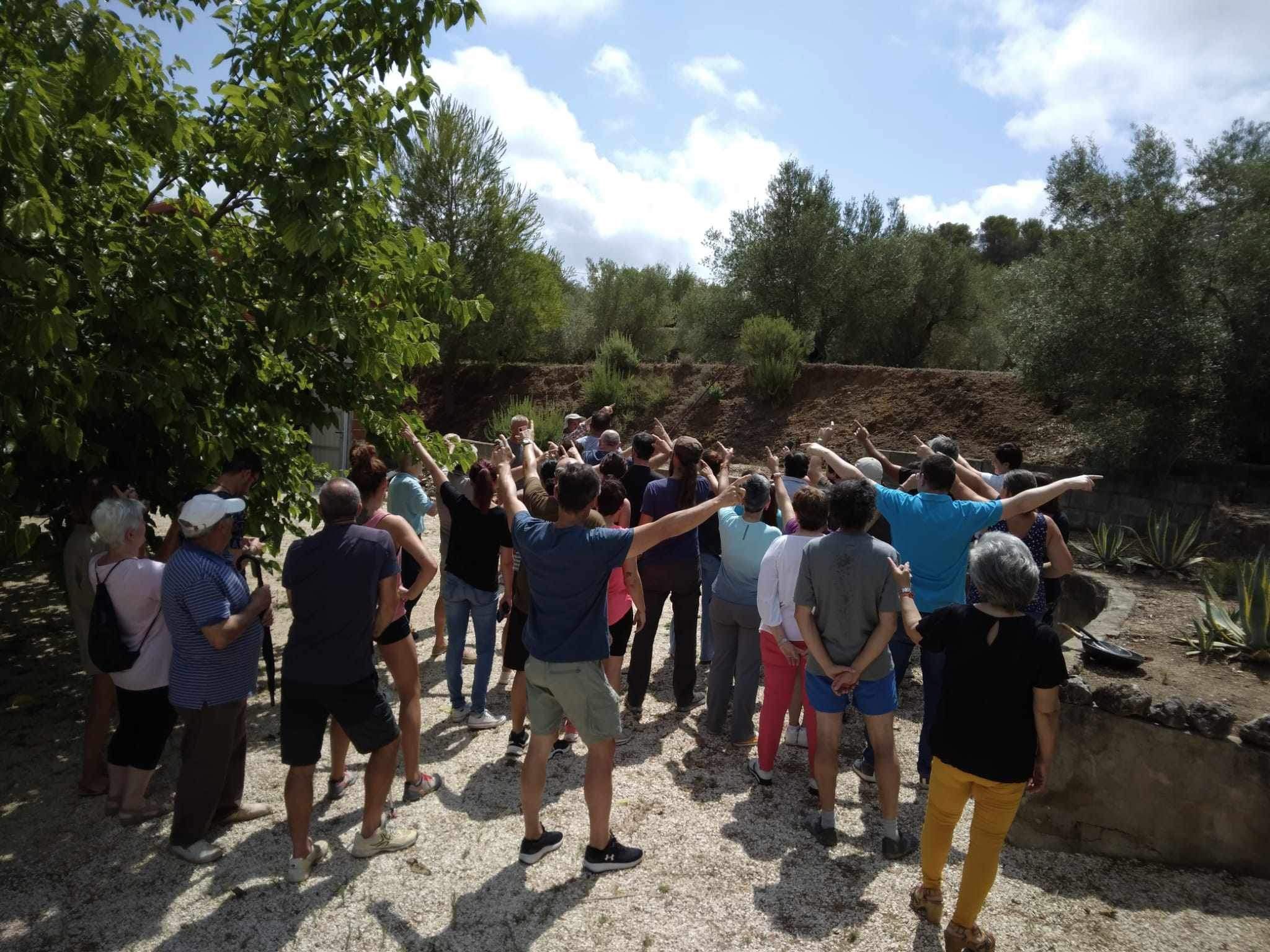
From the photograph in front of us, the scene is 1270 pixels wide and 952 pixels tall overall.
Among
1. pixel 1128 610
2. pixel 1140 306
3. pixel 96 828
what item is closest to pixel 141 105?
pixel 96 828

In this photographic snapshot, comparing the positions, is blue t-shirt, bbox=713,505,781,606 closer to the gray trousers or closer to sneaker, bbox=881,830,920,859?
the gray trousers

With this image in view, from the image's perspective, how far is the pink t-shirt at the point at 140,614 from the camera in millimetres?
3857

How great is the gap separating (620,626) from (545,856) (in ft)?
5.01

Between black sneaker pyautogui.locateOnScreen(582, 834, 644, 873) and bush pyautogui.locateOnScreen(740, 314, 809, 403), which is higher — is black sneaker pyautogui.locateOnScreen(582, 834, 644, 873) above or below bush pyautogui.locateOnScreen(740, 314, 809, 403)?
below

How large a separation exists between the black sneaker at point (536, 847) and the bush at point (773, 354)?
49.3ft

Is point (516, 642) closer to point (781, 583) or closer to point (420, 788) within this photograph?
point (420, 788)

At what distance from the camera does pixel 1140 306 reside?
34.9ft

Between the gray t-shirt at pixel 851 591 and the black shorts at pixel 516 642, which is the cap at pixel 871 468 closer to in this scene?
the gray t-shirt at pixel 851 591

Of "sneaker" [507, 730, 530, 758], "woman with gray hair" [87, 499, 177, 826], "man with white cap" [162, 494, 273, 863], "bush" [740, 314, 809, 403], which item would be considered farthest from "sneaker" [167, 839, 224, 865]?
"bush" [740, 314, 809, 403]

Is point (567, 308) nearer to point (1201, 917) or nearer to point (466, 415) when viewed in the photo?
point (466, 415)

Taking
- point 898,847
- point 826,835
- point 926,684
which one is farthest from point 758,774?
point 926,684

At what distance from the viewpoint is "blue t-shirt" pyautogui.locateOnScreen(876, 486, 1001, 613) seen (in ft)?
13.7

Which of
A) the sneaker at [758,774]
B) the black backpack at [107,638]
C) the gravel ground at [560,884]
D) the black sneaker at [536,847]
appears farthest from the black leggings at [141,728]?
the sneaker at [758,774]

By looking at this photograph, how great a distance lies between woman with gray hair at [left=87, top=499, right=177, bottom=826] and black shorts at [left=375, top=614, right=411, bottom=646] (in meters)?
1.02
